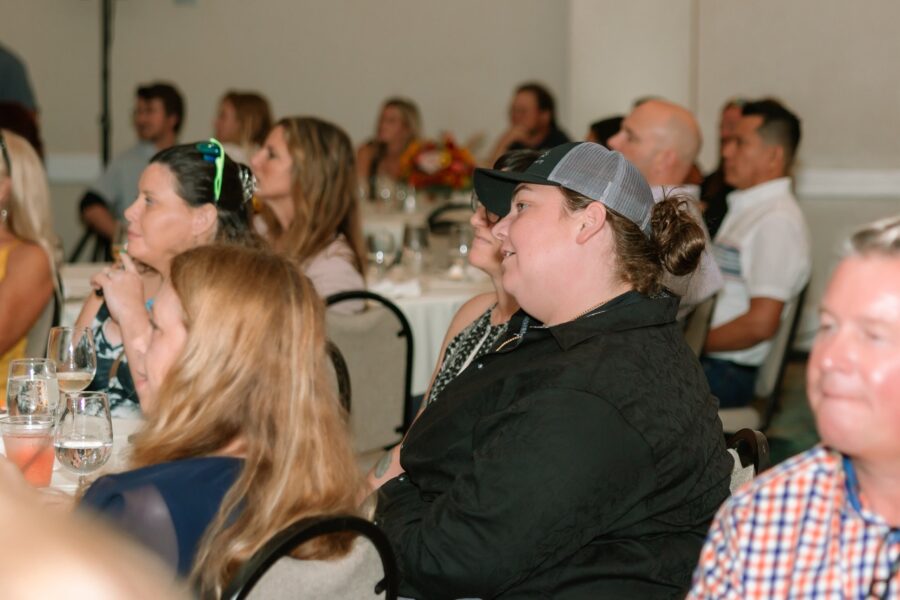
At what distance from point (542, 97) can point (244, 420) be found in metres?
6.90

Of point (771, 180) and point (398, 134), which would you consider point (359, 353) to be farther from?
point (398, 134)

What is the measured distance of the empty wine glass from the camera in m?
5.09

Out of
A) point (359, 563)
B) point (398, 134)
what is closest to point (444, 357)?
point (359, 563)

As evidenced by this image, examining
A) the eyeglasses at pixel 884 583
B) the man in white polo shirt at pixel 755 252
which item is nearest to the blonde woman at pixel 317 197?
the man in white polo shirt at pixel 755 252

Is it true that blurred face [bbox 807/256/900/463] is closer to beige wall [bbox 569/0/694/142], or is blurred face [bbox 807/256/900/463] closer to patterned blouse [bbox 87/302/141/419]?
patterned blouse [bbox 87/302/141/419]

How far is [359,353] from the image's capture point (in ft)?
11.0

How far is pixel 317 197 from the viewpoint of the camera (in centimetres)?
397

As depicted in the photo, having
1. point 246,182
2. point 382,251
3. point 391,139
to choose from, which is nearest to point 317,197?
point 246,182

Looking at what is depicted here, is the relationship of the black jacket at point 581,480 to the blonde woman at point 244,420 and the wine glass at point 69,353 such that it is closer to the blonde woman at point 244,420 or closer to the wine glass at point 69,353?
the blonde woman at point 244,420

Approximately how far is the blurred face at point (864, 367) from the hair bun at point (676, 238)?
3.09ft

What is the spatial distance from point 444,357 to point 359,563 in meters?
1.37

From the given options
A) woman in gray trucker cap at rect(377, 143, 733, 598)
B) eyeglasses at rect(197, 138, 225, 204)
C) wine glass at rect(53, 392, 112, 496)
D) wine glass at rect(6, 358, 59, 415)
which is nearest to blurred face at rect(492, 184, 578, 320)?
woman in gray trucker cap at rect(377, 143, 733, 598)

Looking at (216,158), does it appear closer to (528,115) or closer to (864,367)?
(864,367)

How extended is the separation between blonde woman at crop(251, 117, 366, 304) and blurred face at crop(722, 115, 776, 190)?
171 centimetres
